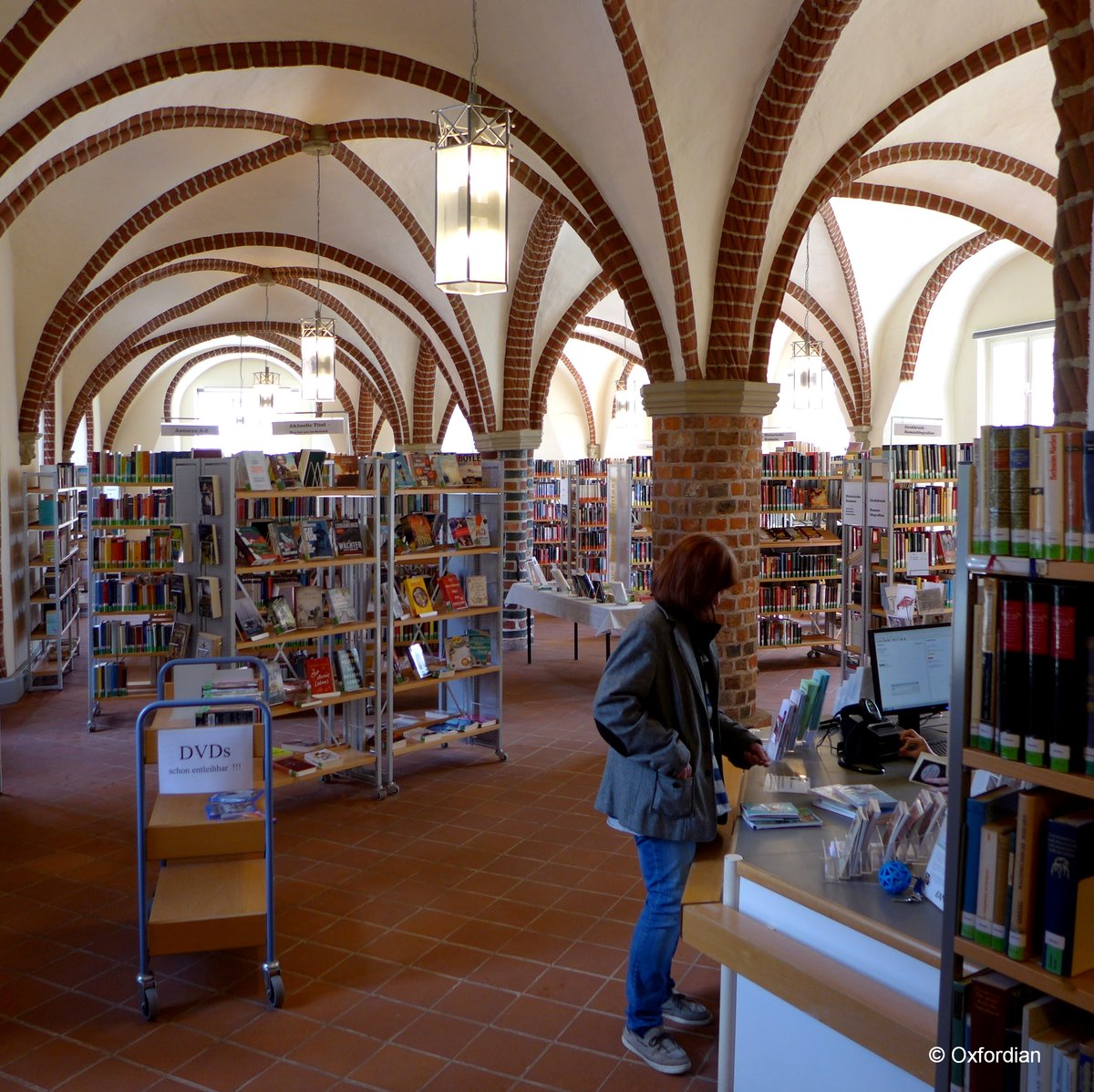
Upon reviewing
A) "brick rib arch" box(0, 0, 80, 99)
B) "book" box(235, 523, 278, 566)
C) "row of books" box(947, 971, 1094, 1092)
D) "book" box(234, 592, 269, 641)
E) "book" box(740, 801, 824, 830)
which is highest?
"brick rib arch" box(0, 0, 80, 99)

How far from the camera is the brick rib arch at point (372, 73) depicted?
6.14 meters

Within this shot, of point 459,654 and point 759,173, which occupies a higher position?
point 759,173

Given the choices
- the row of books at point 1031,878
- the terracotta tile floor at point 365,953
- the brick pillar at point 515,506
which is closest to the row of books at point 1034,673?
the row of books at point 1031,878

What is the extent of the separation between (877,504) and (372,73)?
4.82 meters

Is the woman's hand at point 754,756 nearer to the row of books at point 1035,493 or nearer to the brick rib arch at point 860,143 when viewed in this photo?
the row of books at point 1035,493

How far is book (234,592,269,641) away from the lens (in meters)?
5.36

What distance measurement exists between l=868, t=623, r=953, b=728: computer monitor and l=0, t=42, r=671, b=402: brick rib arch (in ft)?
10.5

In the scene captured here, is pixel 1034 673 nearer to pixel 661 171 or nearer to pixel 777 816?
pixel 777 816

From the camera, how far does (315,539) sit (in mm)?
5777

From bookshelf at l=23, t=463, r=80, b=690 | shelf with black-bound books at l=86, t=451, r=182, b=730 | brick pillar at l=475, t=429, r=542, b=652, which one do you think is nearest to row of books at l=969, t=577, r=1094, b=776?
shelf with black-bound books at l=86, t=451, r=182, b=730

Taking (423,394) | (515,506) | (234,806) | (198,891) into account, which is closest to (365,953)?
(198,891)

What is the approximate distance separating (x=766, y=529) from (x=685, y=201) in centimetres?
448

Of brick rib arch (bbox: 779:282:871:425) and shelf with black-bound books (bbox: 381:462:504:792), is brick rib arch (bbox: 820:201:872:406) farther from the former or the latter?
shelf with black-bound books (bbox: 381:462:504:792)

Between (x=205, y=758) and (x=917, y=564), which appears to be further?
(x=917, y=564)
